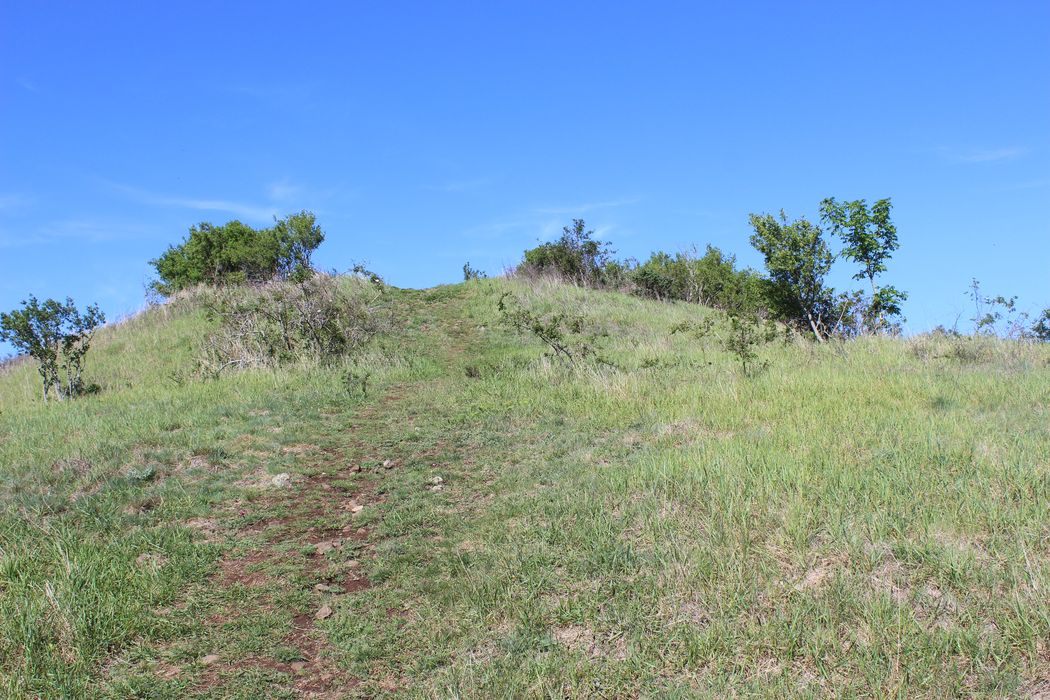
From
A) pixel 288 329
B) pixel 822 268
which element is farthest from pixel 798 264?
pixel 288 329

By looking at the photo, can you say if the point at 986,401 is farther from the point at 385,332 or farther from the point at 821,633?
the point at 385,332

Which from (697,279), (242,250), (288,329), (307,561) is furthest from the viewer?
(697,279)

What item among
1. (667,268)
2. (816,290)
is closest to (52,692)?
(816,290)

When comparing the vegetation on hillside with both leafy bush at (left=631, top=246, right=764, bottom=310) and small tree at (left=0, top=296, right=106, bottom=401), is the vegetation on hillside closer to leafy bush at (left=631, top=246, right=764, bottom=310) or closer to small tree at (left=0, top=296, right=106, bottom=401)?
small tree at (left=0, top=296, right=106, bottom=401)

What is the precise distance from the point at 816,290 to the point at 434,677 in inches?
621

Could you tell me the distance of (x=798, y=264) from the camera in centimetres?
1723

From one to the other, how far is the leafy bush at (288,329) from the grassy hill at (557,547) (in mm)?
5002

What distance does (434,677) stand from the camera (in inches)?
167

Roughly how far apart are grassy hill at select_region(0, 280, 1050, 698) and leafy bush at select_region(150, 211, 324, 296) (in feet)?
67.0

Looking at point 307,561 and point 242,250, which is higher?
point 242,250

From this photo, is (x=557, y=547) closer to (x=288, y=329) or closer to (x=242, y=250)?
(x=288, y=329)

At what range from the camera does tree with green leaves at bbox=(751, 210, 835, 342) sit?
17.1m

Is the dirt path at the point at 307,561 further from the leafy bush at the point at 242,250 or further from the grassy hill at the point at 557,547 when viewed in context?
the leafy bush at the point at 242,250

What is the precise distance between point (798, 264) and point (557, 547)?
14092 mm
